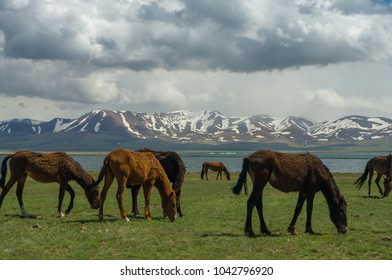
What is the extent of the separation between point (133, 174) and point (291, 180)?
6773mm

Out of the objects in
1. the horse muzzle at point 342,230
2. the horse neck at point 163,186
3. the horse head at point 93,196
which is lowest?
the horse muzzle at point 342,230

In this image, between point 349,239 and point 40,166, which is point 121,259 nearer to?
point 349,239

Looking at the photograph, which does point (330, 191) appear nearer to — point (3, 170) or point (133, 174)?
point (133, 174)

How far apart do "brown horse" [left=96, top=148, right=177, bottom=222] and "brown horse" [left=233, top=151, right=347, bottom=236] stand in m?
3.96

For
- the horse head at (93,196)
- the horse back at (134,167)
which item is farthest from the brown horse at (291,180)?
the horse head at (93,196)

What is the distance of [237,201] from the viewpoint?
28.8 meters

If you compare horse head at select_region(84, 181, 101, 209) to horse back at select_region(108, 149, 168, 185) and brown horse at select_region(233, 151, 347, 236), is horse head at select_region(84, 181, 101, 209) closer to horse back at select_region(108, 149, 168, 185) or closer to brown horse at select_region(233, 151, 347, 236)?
horse back at select_region(108, 149, 168, 185)

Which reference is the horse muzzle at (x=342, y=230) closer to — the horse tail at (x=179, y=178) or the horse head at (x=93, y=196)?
the horse tail at (x=179, y=178)

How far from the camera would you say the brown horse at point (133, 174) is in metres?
17.7

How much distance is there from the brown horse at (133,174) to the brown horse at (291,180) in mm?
3961

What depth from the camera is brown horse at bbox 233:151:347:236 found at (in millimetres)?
15414

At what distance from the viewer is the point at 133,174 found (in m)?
18.1
